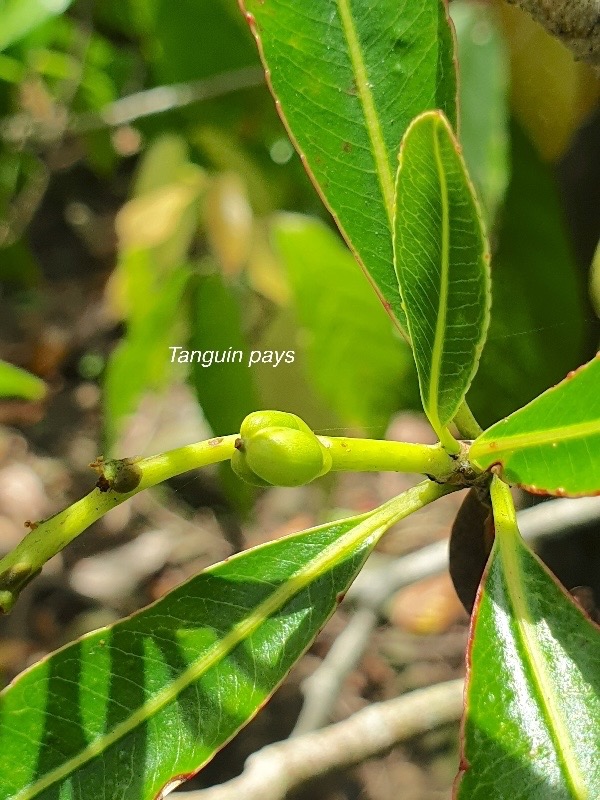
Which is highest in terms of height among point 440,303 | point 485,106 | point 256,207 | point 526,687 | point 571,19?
point 256,207

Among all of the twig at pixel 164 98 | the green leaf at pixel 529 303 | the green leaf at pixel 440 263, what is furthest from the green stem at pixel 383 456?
the twig at pixel 164 98

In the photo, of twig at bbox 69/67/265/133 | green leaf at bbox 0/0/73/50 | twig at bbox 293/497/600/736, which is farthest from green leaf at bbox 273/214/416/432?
green leaf at bbox 0/0/73/50

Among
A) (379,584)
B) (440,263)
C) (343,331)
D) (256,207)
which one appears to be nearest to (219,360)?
(343,331)

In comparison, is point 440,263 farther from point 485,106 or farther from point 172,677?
point 485,106

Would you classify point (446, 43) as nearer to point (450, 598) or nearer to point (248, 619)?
point (248, 619)

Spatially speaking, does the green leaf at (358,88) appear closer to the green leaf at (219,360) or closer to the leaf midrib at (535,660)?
the leaf midrib at (535,660)

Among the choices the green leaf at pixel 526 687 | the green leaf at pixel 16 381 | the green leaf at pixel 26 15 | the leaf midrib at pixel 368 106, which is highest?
the green leaf at pixel 26 15
